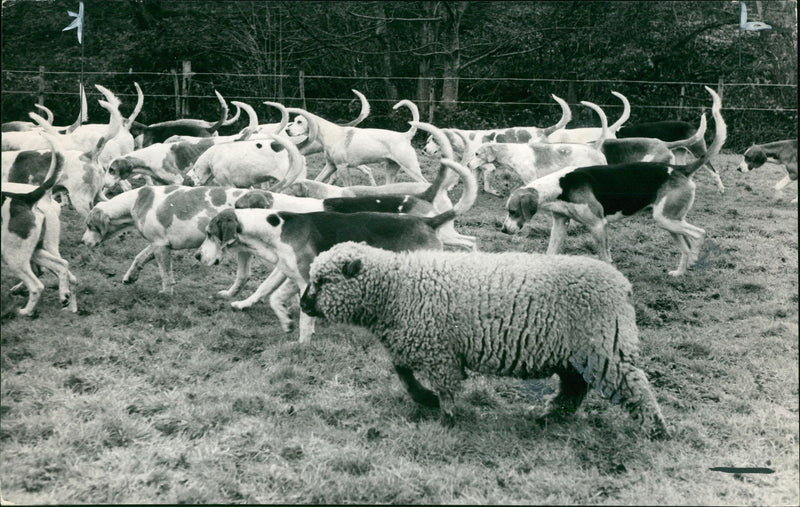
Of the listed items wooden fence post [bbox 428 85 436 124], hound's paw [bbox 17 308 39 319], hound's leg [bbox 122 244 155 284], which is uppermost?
wooden fence post [bbox 428 85 436 124]

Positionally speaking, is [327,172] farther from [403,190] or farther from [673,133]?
[673,133]

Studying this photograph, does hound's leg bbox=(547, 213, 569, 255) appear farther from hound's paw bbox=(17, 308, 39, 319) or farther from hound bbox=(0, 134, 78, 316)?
hound's paw bbox=(17, 308, 39, 319)

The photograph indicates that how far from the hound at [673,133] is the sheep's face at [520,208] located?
2039 millimetres

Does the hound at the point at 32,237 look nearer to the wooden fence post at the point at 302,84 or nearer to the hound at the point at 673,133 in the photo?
the wooden fence post at the point at 302,84

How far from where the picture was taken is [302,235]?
6.76 metres

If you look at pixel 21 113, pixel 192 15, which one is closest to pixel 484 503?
pixel 21 113

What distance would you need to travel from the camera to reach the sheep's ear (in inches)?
198

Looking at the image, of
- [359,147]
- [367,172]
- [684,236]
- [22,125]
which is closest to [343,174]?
[367,172]

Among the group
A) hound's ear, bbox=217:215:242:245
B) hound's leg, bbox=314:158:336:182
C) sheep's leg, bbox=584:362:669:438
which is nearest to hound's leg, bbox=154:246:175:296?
hound's ear, bbox=217:215:242:245

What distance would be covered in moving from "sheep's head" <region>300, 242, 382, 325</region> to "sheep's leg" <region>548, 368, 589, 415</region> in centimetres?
145

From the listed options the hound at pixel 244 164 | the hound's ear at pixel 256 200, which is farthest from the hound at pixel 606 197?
the hound at pixel 244 164

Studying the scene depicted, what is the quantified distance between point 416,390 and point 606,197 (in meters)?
4.51

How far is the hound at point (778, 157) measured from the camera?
20.7ft

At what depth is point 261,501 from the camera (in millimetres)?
4125
